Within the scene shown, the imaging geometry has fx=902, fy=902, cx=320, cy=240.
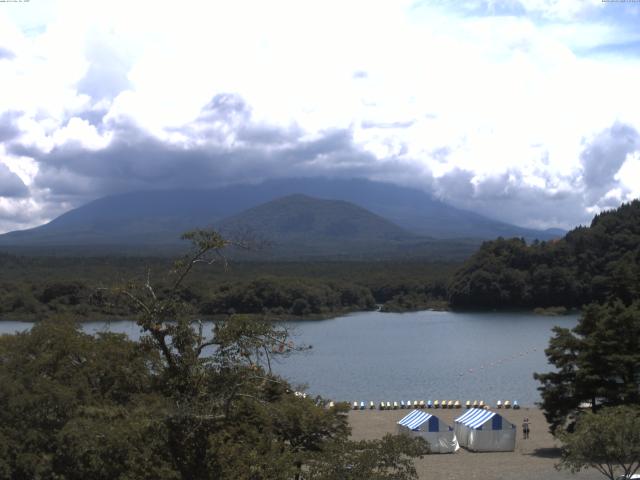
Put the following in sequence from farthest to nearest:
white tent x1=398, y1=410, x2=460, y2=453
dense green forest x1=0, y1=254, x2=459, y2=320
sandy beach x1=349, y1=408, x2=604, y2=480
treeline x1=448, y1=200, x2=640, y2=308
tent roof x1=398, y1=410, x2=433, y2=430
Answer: treeline x1=448, y1=200, x2=640, y2=308
dense green forest x1=0, y1=254, x2=459, y2=320
tent roof x1=398, y1=410, x2=433, y2=430
white tent x1=398, y1=410, x2=460, y2=453
sandy beach x1=349, y1=408, x2=604, y2=480

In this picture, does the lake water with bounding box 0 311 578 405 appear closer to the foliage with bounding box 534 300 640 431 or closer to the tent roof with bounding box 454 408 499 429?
the tent roof with bounding box 454 408 499 429

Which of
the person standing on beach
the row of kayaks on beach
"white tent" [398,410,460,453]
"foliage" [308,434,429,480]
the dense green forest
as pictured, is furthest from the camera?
the dense green forest

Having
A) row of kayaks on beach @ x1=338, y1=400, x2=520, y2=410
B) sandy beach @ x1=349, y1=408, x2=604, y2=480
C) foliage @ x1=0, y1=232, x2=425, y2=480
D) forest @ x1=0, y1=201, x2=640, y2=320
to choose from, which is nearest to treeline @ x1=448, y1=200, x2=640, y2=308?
forest @ x1=0, y1=201, x2=640, y2=320

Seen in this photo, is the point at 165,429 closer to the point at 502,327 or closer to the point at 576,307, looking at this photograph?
the point at 502,327

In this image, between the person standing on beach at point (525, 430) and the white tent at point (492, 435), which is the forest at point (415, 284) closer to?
the person standing on beach at point (525, 430)

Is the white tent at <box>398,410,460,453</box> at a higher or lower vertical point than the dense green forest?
lower

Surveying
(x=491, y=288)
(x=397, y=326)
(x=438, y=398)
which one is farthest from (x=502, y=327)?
(x=438, y=398)

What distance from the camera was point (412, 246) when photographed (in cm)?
19138

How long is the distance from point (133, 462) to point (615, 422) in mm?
9027

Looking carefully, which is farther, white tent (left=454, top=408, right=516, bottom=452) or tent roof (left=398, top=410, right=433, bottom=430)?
tent roof (left=398, top=410, right=433, bottom=430)

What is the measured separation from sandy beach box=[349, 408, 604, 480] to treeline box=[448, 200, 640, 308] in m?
49.9

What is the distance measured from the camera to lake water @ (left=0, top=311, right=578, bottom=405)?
3550cm

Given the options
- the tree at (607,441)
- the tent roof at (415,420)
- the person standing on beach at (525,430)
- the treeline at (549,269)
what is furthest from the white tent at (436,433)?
the treeline at (549,269)

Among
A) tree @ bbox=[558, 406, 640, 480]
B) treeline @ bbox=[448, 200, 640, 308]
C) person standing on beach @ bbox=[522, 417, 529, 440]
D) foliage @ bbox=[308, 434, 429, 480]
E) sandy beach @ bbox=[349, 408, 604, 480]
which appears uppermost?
treeline @ bbox=[448, 200, 640, 308]
